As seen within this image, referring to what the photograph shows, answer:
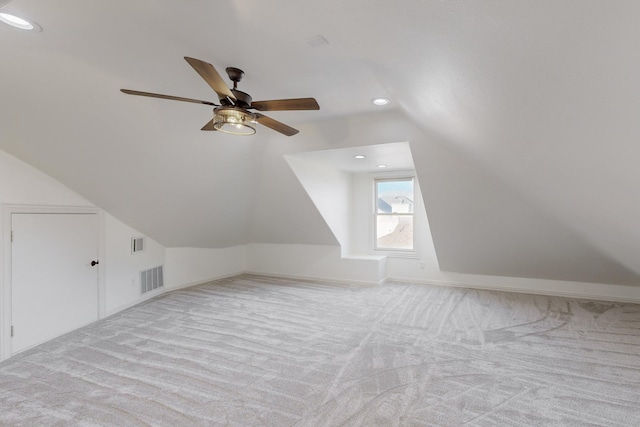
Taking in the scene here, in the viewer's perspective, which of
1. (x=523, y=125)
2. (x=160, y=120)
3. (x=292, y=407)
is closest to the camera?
(x=523, y=125)

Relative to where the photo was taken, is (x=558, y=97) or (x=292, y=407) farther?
(x=292, y=407)

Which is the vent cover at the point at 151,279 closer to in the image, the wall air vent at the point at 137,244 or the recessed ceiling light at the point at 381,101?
the wall air vent at the point at 137,244

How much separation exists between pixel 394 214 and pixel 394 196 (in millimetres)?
385

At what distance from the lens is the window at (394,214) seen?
20.0 feet

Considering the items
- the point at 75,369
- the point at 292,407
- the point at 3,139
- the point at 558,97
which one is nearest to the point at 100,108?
the point at 3,139

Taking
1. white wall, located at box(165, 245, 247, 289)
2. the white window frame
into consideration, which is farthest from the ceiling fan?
the white window frame

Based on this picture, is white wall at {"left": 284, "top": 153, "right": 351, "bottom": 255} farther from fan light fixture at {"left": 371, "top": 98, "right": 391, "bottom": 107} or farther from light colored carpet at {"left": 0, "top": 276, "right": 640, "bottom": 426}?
light colored carpet at {"left": 0, "top": 276, "right": 640, "bottom": 426}

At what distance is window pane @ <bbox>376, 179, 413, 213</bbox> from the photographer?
6.12 meters

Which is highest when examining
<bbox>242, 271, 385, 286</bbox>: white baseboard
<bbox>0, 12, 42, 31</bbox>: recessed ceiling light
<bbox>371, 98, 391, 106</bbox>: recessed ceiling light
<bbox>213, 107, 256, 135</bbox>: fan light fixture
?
<bbox>0, 12, 42, 31</bbox>: recessed ceiling light

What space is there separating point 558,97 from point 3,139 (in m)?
4.27

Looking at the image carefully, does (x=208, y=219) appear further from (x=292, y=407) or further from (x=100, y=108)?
(x=292, y=407)

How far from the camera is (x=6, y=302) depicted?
113 inches

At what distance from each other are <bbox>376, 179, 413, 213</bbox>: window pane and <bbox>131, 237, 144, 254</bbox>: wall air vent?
4.47 meters

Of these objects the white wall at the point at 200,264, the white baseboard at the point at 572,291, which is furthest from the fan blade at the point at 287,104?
the white baseboard at the point at 572,291
